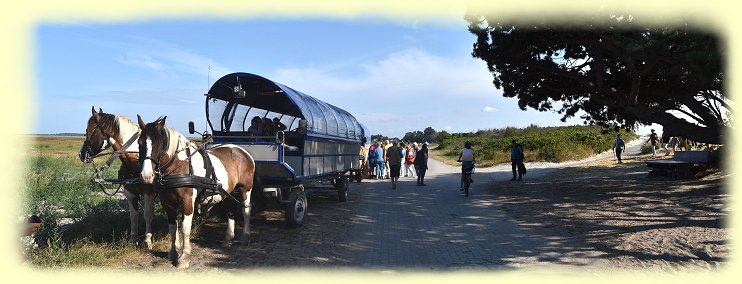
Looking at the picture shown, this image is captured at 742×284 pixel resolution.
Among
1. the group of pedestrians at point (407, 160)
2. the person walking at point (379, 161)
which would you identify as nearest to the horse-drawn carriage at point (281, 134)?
the group of pedestrians at point (407, 160)

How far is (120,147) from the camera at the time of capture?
6000 millimetres

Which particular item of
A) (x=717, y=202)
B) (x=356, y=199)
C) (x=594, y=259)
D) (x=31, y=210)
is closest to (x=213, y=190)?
(x=31, y=210)

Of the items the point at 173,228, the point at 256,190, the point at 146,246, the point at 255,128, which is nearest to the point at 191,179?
the point at 173,228

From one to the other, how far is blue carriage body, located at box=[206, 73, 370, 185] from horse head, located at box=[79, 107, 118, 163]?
2.02 meters

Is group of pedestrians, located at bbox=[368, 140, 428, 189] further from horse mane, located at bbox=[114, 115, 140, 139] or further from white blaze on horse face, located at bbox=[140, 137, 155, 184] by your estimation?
white blaze on horse face, located at bbox=[140, 137, 155, 184]

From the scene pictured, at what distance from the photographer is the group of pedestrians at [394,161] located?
599 inches

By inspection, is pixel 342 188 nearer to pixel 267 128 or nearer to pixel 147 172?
Answer: pixel 267 128

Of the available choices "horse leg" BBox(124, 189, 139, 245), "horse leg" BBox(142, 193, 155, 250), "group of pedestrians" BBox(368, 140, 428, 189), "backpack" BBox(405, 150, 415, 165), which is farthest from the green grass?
"backpack" BBox(405, 150, 415, 165)

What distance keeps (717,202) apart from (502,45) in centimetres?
583

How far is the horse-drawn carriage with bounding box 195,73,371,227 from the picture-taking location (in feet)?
24.5

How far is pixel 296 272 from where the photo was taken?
5320 mm

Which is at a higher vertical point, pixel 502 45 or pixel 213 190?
pixel 502 45

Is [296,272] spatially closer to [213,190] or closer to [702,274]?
[213,190]

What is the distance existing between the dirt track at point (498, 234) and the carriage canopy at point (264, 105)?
6.17ft
